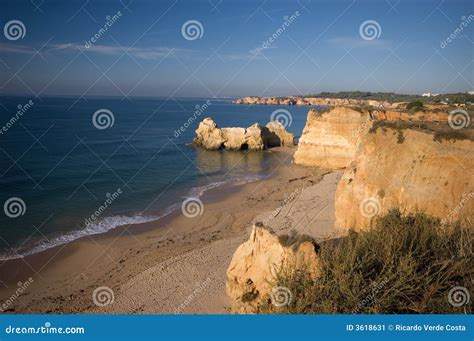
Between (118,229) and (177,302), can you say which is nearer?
(177,302)

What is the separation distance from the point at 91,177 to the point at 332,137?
2069 centimetres

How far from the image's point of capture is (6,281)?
49.6 ft

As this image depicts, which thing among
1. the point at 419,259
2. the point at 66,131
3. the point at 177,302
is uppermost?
the point at 66,131

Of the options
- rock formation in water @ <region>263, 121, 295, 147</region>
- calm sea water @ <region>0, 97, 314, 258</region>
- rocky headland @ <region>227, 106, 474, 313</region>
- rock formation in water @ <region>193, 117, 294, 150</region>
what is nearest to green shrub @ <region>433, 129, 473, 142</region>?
rocky headland @ <region>227, 106, 474, 313</region>

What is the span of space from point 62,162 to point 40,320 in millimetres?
31940

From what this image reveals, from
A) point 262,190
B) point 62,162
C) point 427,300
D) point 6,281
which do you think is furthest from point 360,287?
point 62,162

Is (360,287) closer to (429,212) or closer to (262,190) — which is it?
(429,212)

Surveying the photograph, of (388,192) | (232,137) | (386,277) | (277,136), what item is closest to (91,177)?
(232,137)

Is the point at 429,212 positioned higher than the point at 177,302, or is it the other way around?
the point at 429,212

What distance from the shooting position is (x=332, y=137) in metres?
34.0

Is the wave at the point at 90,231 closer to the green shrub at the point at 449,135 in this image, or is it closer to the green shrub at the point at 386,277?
the green shrub at the point at 386,277

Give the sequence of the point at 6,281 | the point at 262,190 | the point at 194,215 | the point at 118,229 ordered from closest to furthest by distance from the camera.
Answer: the point at 6,281
the point at 118,229
the point at 194,215
the point at 262,190

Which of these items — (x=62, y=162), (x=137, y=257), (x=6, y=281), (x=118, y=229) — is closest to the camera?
(x=6, y=281)

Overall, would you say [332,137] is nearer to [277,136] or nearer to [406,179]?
[277,136]
